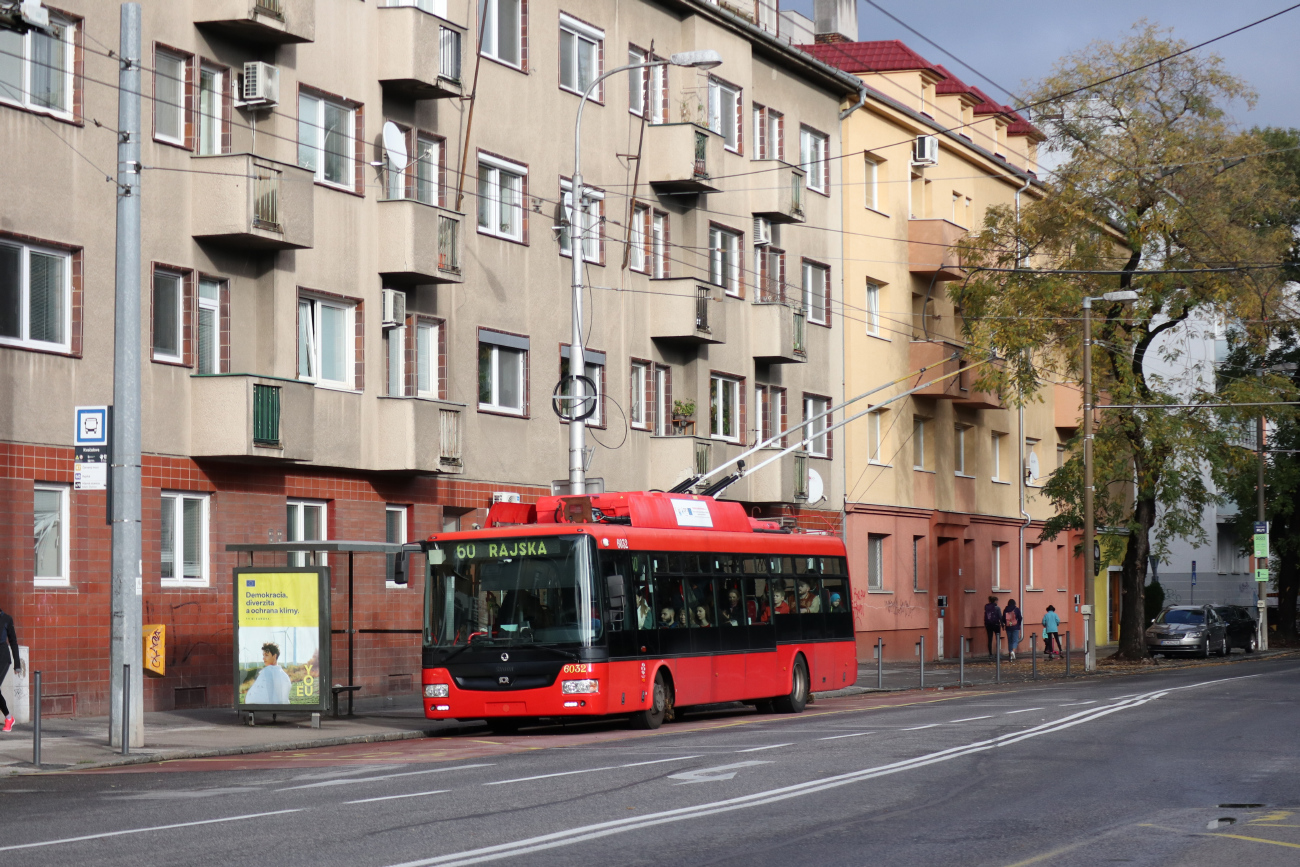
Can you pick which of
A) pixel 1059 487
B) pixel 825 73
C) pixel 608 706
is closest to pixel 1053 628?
pixel 1059 487

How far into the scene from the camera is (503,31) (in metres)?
32.8

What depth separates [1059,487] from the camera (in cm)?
4625

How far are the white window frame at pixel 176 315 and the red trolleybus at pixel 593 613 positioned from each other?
5.28 meters

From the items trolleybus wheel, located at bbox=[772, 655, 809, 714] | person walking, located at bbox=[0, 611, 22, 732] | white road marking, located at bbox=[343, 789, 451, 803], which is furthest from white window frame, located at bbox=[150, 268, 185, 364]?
white road marking, located at bbox=[343, 789, 451, 803]

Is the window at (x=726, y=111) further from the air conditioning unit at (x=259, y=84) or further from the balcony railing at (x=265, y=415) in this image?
the balcony railing at (x=265, y=415)

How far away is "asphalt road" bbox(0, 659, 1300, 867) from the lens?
416 inches

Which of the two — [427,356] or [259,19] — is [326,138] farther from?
[427,356]

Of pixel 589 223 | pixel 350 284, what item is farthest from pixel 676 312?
pixel 350 284

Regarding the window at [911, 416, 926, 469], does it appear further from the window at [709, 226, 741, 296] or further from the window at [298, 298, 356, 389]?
the window at [298, 298, 356, 389]

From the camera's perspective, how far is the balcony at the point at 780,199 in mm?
41938

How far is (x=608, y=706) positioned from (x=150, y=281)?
8.83 meters

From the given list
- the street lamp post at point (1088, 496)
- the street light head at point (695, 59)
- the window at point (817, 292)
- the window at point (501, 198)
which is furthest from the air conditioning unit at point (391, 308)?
the street lamp post at point (1088, 496)

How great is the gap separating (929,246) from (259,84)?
88.6ft

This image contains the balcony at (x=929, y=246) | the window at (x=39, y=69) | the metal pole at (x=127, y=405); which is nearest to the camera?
the metal pole at (x=127, y=405)
